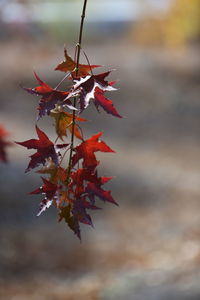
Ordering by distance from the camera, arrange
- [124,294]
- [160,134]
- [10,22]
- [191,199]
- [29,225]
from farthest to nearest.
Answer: [10,22]
[160,134]
[191,199]
[29,225]
[124,294]

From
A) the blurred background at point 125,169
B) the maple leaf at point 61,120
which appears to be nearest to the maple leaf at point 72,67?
the maple leaf at point 61,120

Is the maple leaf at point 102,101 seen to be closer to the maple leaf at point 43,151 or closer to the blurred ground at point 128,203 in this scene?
the maple leaf at point 43,151

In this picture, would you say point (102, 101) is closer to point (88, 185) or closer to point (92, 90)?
point (92, 90)

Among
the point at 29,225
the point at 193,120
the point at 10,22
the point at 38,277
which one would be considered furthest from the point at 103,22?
the point at 38,277

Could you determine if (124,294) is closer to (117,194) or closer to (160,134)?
(117,194)

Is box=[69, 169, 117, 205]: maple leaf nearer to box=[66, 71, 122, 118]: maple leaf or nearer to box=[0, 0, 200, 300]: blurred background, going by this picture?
box=[66, 71, 122, 118]: maple leaf

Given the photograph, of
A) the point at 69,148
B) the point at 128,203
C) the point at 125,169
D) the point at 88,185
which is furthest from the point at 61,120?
the point at 125,169

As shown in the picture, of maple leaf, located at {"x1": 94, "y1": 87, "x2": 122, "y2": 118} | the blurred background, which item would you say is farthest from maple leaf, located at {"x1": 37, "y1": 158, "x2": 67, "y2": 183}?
the blurred background

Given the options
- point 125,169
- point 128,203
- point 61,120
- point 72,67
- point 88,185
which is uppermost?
point 125,169
